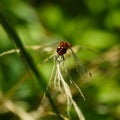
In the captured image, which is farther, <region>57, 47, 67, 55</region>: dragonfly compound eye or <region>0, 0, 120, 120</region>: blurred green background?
<region>0, 0, 120, 120</region>: blurred green background

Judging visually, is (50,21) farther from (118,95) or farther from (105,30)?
(118,95)

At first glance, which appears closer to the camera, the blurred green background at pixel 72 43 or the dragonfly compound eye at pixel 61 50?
the dragonfly compound eye at pixel 61 50

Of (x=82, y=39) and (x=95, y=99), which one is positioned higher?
(x=82, y=39)

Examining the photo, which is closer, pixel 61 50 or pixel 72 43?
pixel 61 50

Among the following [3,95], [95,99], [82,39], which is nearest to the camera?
[3,95]

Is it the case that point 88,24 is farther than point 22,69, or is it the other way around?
point 88,24

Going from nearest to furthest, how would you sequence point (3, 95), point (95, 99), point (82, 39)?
point (3, 95) → point (95, 99) → point (82, 39)

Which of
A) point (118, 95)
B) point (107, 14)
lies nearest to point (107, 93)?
point (118, 95)

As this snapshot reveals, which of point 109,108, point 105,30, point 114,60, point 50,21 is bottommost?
point 109,108
